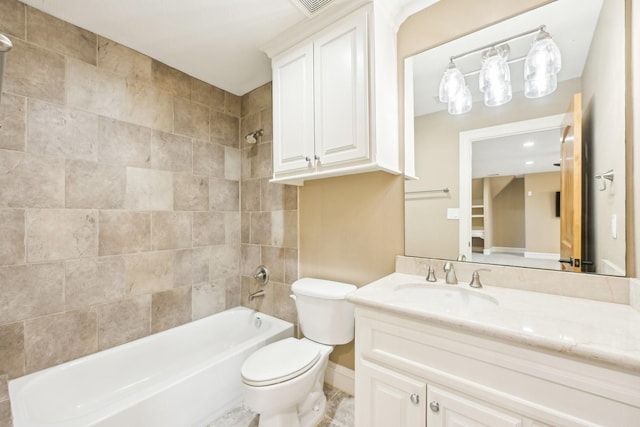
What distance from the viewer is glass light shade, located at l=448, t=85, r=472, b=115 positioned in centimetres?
143

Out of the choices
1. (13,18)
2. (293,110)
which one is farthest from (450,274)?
(13,18)

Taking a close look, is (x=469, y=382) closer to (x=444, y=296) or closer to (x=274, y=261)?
(x=444, y=296)

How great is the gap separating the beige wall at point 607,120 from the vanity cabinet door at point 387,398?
2.99 ft

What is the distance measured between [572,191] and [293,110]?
1.51m

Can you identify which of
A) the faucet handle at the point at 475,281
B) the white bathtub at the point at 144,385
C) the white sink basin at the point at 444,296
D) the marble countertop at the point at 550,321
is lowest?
the white bathtub at the point at 144,385

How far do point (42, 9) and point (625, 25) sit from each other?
112 inches

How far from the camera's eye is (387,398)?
106 cm

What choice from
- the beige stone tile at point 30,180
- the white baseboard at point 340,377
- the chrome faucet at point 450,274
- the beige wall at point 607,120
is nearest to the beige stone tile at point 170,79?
the beige stone tile at point 30,180

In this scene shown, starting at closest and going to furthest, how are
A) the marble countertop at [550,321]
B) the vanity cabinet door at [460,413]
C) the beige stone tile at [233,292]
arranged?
the marble countertop at [550,321] → the vanity cabinet door at [460,413] → the beige stone tile at [233,292]

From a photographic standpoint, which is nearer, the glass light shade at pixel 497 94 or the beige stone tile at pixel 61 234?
the glass light shade at pixel 497 94

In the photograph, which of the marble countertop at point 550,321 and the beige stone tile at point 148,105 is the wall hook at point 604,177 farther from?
the beige stone tile at point 148,105

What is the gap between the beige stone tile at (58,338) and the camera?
1453 mm

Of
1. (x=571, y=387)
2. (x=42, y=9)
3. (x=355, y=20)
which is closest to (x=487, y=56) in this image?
(x=355, y=20)

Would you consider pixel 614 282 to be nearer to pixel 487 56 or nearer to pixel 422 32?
pixel 487 56
